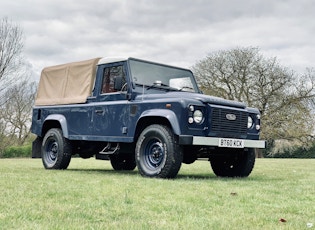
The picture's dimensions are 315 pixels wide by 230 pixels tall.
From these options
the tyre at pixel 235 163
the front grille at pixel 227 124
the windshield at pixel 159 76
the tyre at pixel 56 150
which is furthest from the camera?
the tyre at pixel 56 150

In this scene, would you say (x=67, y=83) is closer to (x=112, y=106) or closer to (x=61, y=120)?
(x=61, y=120)

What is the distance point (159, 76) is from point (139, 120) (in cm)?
129

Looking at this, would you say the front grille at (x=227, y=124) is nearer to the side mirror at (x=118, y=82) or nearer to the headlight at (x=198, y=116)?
the headlight at (x=198, y=116)

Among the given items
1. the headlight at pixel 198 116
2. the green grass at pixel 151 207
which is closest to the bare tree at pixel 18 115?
the headlight at pixel 198 116

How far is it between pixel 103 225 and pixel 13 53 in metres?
28.5

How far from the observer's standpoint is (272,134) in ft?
117

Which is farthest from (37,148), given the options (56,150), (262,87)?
(262,87)

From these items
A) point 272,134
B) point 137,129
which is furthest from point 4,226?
point 272,134

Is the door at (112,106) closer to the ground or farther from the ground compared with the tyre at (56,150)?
farther from the ground

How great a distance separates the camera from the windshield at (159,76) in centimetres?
842

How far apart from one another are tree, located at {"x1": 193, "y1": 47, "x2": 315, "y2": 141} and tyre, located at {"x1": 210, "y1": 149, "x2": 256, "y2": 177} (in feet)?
88.3

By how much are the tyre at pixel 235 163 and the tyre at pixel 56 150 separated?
3081 millimetres

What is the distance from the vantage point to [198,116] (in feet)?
23.7

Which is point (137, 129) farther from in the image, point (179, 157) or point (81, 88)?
point (81, 88)
